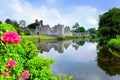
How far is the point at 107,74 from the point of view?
787 inches

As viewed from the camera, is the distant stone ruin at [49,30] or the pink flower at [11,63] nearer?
the pink flower at [11,63]

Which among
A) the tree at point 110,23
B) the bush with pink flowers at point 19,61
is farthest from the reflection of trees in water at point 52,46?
the bush with pink flowers at point 19,61

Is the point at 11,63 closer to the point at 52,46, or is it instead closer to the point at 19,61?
the point at 19,61

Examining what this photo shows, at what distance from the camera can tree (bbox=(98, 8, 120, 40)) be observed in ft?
207

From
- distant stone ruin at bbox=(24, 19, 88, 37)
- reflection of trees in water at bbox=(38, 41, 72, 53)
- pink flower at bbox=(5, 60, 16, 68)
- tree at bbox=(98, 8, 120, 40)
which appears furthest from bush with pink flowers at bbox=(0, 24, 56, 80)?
distant stone ruin at bbox=(24, 19, 88, 37)

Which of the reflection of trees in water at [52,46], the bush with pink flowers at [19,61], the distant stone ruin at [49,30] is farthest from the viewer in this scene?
the distant stone ruin at [49,30]

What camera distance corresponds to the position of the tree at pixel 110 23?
2488 inches

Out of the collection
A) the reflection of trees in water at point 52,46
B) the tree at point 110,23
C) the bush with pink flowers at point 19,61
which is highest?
the tree at point 110,23

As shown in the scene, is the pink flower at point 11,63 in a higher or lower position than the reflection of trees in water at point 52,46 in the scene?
higher

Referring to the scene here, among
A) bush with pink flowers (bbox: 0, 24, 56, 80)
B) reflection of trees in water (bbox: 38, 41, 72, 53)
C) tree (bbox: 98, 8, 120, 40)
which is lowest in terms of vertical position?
reflection of trees in water (bbox: 38, 41, 72, 53)

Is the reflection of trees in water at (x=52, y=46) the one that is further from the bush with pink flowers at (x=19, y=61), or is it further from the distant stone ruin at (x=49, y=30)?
the distant stone ruin at (x=49, y=30)

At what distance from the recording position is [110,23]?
64.5 m

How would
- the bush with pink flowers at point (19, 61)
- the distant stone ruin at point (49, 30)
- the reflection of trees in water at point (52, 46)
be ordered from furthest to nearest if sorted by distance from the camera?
the distant stone ruin at point (49, 30) < the reflection of trees in water at point (52, 46) < the bush with pink flowers at point (19, 61)

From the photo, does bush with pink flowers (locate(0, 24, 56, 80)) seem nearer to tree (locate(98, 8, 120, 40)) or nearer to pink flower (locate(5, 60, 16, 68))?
pink flower (locate(5, 60, 16, 68))
